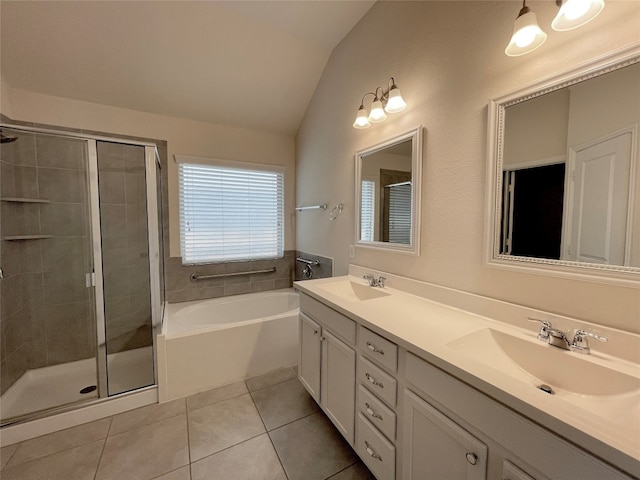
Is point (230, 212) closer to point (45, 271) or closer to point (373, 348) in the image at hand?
point (45, 271)

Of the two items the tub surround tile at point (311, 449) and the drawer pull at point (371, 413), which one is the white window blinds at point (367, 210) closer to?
the drawer pull at point (371, 413)

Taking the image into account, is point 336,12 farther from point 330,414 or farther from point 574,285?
point 330,414

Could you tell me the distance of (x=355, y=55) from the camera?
211cm

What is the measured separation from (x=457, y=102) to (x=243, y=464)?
2243 mm

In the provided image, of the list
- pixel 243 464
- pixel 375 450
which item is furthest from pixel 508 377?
pixel 243 464

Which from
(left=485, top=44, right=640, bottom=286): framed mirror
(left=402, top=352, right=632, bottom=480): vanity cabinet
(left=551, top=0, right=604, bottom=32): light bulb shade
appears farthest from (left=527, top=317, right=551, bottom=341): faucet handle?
(left=551, top=0, right=604, bottom=32): light bulb shade

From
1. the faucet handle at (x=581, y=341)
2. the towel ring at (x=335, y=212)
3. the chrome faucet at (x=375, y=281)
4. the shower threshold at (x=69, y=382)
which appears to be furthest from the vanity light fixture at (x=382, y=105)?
the shower threshold at (x=69, y=382)

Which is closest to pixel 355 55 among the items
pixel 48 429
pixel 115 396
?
pixel 115 396

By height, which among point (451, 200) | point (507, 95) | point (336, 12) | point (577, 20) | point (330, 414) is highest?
point (336, 12)

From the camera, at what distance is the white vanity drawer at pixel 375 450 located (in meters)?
1.12

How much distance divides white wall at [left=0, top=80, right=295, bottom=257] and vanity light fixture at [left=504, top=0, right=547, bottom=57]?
251 centimetres

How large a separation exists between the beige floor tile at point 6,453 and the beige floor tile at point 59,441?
0.6 inches

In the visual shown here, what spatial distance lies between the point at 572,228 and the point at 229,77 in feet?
8.78

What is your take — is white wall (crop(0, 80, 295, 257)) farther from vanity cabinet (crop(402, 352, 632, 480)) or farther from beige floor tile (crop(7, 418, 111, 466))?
vanity cabinet (crop(402, 352, 632, 480))
